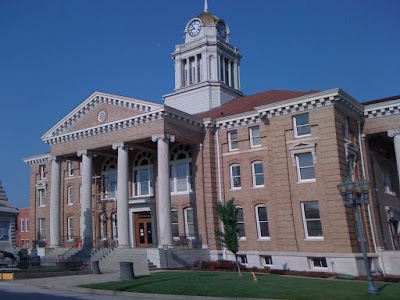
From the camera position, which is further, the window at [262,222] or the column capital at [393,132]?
the window at [262,222]

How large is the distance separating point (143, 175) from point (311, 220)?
1555cm

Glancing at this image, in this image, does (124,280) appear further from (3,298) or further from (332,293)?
(332,293)

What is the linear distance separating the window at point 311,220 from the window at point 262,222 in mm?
3370

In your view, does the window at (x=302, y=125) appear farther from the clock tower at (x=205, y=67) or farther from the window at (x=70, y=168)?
the window at (x=70, y=168)

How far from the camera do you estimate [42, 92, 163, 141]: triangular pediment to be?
34219mm

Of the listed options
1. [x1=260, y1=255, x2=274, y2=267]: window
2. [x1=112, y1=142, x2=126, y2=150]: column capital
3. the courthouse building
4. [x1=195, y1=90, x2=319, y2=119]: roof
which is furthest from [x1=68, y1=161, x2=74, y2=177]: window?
[x1=260, y1=255, x2=274, y2=267]: window

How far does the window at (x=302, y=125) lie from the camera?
101ft

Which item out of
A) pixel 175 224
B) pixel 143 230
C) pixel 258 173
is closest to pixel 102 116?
pixel 143 230

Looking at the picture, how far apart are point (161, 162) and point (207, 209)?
210 inches

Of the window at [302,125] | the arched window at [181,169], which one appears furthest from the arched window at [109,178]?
the window at [302,125]

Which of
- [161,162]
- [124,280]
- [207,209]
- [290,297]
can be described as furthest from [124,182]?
[290,297]

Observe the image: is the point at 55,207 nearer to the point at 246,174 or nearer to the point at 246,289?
the point at 246,174

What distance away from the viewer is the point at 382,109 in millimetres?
31984

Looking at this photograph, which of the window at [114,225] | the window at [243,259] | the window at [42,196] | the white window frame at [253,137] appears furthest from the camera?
the window at [42,196]
